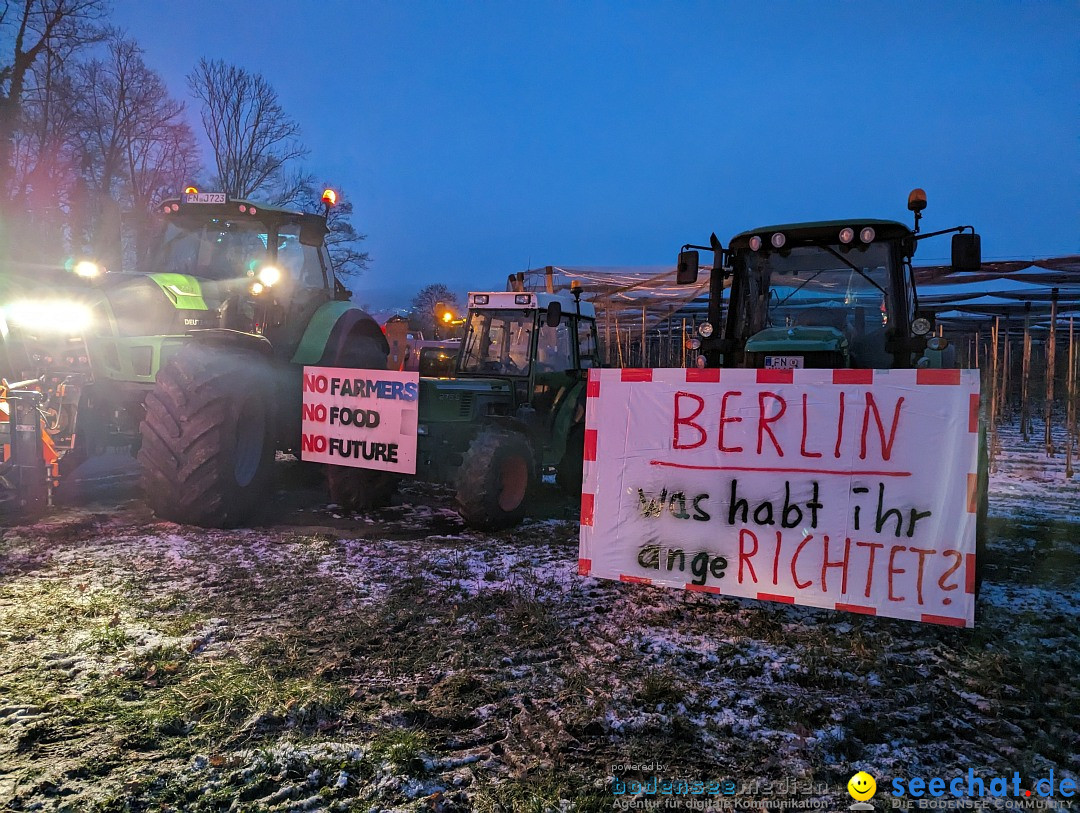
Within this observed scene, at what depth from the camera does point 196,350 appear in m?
5.80

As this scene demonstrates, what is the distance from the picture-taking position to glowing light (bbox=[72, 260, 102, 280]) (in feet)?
21.2

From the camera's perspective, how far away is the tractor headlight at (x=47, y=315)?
6.40 meters

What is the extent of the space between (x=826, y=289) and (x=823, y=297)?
82mm

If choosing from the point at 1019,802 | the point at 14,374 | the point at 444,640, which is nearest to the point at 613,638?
the point at 444,640

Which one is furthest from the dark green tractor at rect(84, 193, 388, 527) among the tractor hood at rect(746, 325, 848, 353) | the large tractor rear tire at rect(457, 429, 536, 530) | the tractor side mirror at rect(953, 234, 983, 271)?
the tractor side mirror at rect(953, 234, 983, 271)

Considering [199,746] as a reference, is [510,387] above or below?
above

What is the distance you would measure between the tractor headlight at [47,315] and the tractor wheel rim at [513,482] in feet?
14.0

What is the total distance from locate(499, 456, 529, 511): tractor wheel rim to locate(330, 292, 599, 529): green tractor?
10 mm

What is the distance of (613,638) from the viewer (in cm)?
403

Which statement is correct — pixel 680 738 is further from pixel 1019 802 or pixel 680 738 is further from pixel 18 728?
pixel 18 728

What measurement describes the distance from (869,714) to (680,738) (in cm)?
99

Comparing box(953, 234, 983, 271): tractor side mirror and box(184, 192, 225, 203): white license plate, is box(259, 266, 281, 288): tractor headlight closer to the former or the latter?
box(184, 192, 225, 203): white license plate

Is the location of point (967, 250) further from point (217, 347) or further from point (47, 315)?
point (47, 315)

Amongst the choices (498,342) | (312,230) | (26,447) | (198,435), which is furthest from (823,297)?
(26,447)
